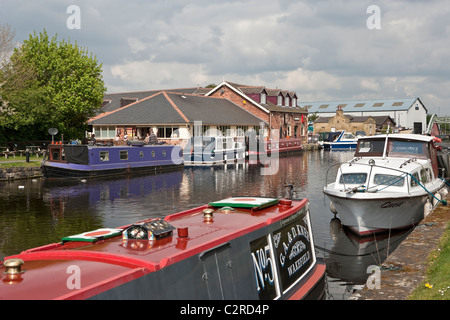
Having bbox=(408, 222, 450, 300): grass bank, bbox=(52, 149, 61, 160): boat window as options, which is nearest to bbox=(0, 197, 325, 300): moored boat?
bbox=(408, 222, 450, 300): grass bank

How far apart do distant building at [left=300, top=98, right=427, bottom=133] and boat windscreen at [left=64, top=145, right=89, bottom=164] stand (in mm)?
77437

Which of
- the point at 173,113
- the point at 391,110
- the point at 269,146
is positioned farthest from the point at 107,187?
the point at 391,110

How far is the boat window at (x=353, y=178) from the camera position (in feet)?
54.4

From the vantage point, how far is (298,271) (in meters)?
8.84

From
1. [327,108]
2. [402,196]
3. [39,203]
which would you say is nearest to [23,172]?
[39,203]

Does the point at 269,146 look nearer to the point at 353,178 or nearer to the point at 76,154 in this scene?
the point at 76,154

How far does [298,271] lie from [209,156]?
31677 millimetres

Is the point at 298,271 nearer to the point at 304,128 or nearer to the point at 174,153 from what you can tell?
the point at 174,153

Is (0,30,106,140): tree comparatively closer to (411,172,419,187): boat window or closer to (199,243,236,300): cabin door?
(411,172,419,187): boat window

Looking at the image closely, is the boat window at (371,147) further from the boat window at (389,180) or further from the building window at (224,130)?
the building window at (224,130)

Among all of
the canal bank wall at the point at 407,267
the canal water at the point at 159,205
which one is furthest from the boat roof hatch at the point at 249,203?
the canal water at the point at 159,205

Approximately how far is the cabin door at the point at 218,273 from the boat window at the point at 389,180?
11.0 metres

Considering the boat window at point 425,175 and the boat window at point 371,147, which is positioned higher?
the boat window at point 371,147

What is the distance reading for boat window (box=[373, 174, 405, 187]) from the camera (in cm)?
1603
